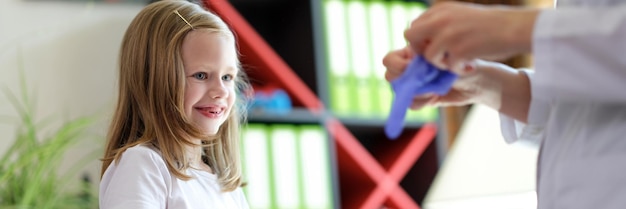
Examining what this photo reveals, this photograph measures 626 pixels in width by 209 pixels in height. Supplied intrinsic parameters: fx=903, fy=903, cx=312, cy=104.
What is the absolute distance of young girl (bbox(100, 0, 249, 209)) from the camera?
1.22 meters

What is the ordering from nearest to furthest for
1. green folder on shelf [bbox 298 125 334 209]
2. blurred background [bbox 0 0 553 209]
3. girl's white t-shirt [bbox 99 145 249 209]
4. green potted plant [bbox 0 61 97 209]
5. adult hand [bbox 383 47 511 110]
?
adult hand [bbox 383 47 511 110] < girl's white t-shirt [bbox 99 145 249 209] < green potted plant [bbox 0 61 97 209] < blurred background [bbox 0 0 553 209] < green folder on shelf [bbox 298 125 334 209]

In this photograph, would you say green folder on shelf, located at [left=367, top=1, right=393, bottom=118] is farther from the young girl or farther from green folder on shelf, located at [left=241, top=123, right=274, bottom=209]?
the young girl

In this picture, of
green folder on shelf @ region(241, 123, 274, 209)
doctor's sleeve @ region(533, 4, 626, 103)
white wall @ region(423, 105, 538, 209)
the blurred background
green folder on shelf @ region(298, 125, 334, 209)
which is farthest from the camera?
green folder on shelf @ region(298, 125, 334, 209)

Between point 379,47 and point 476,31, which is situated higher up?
point 476,31

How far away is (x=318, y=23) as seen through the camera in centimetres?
291

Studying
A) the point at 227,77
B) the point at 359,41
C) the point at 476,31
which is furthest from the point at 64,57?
the point at 476,31

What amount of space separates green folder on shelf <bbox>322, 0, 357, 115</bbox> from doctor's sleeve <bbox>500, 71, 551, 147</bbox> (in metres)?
1.86

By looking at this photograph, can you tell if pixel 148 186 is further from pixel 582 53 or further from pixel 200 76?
pixel 582 53

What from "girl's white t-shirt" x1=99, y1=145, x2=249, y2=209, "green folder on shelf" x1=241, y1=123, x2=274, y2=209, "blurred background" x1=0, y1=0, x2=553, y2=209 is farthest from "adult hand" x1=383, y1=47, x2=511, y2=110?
"green folder on shelf" x1=241, y1=123, x2=274, y2=209

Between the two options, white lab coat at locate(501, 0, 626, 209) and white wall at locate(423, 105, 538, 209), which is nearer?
white lab coat at locate(501, 0, 626, 209)

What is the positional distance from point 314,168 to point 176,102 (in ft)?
5.15

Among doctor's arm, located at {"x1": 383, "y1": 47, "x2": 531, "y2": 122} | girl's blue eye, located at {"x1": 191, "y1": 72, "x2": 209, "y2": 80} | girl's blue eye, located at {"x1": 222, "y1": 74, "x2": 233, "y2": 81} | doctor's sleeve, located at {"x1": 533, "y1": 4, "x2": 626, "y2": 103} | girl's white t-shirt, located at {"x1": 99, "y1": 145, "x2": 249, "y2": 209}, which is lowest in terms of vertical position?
girl's white t-shirt, located at {"x1": 99, "y1": 145, "x2": 249, "y2": 209}

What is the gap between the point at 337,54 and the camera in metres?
2.93

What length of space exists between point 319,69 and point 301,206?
1.48ft
